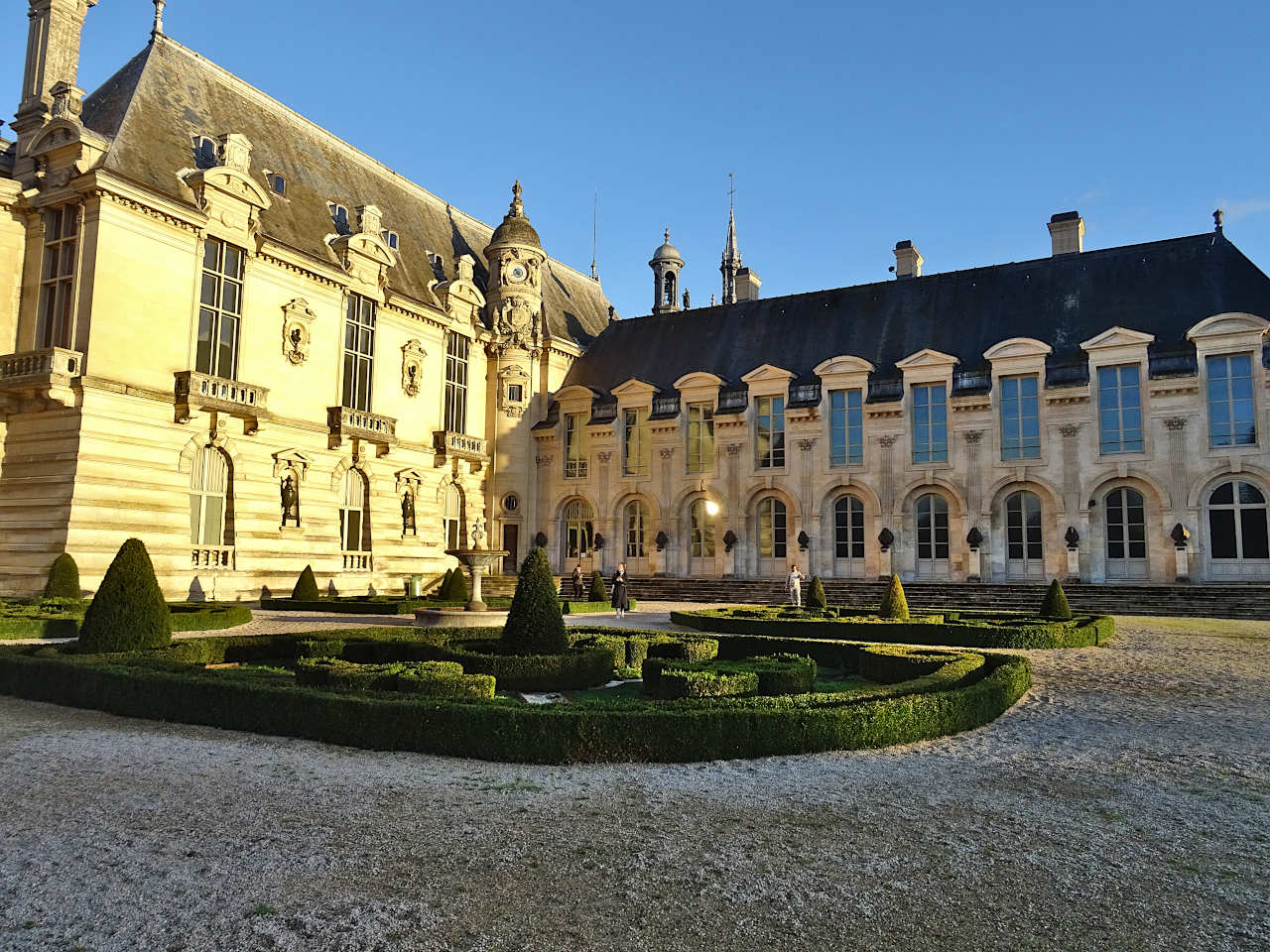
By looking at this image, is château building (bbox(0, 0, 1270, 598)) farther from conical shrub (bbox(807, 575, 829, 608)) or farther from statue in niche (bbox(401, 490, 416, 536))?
conical shrub (bbox(807, 575, 829, 608))

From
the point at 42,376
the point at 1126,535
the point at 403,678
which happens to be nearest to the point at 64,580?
the point at 42,376

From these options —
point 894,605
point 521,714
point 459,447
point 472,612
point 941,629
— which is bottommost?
point 521,714

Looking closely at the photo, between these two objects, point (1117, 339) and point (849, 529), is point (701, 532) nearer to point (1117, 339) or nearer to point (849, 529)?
point (849, 529)

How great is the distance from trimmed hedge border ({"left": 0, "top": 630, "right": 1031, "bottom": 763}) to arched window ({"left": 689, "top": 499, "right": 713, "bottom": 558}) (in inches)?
Result: 1110

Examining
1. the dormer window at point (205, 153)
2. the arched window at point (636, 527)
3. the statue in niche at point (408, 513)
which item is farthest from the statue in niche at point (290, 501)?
the arched window at point (636, 527)

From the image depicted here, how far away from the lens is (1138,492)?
32188 mm

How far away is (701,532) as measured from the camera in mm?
39906

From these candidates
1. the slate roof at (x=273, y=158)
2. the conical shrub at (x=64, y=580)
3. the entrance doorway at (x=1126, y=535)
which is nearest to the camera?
the conical shrub at (x=64, y=580)

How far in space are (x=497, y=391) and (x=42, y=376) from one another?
69.3ft

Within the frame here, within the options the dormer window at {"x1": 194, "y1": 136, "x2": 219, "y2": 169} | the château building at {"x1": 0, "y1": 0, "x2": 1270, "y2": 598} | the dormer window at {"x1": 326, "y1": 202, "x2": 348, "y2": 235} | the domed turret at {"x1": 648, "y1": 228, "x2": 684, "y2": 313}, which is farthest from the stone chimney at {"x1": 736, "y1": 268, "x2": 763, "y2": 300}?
the dormer window at {"x1": 194, "y1": 136, "x2": 219, "y2": 169}

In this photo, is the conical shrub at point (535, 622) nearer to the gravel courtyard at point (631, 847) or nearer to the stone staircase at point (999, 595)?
the gravel courtyard at point (631, 847)

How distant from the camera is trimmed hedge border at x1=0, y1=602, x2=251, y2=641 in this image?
1633 centimetres

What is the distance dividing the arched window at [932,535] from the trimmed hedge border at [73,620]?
82.1 feet

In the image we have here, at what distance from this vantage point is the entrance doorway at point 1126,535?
104ft
